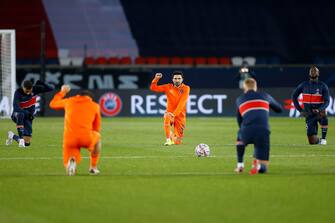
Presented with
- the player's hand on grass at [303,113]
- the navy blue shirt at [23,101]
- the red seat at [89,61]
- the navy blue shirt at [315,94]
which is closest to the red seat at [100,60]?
the red seat at [89,61]

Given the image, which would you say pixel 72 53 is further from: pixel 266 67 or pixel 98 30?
pixel 266 67

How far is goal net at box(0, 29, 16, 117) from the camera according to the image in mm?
35844

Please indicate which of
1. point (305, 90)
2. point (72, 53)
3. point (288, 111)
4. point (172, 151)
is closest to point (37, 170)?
point (172, 151)

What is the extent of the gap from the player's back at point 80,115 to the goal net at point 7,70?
21.1 meters

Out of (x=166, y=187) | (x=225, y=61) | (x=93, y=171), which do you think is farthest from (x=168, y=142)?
(x=225, y=61)

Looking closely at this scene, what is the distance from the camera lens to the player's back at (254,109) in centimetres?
1491

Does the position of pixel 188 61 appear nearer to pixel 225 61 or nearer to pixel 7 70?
pixel 225 61

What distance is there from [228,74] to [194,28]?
7.33 m

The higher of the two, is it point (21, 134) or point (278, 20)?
point (278, 20)

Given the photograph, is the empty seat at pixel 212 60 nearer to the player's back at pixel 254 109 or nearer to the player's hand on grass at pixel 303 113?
the player's hand on grass at pixel 303 113

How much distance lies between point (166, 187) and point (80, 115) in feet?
7.67

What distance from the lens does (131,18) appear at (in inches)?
1927

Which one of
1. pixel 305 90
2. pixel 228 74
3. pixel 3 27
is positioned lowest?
pixel 305 90

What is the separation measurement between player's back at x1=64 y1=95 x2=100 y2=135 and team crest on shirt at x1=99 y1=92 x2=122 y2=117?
2449 centimetres
